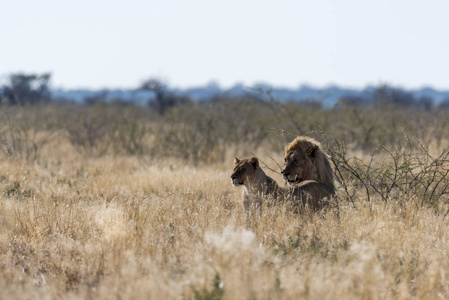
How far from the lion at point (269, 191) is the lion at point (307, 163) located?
1.09ft

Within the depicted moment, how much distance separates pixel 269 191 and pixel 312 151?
2.68 feet

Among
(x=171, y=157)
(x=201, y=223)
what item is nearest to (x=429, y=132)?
(x=171, y=157)

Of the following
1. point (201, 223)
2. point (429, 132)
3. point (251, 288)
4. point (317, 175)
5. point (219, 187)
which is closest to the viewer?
point (251, 288)

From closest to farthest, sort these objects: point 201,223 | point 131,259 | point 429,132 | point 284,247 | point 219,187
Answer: point 131,259
point 284,247
point 201,223
point 219,187
point 429,132

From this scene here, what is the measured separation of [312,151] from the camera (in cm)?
764

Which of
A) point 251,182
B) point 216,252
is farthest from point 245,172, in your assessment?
point 216,252

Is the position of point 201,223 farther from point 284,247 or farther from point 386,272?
point 386,272

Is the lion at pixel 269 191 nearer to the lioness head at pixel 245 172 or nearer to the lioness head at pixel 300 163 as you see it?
the lioness head at pixel 245 172

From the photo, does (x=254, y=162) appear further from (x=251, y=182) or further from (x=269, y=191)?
(x=269, y=191)

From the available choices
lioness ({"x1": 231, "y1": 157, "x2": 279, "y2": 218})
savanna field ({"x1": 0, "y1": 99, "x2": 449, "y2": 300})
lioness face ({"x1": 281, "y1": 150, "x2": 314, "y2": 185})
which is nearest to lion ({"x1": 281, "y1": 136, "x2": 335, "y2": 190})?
lioness face ({"x1": 281, "y1": 150, "x2": 314, "y2": 185})

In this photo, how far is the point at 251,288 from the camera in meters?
4.21

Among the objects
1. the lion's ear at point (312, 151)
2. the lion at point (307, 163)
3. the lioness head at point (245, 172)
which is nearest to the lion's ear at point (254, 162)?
the lioness head at point (245, 172)

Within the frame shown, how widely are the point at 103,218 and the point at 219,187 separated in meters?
3.13

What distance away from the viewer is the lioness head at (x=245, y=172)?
7.18 m
